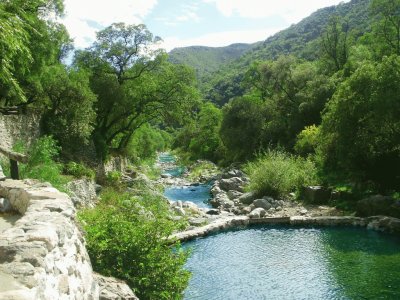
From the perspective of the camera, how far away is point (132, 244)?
27.4 ft

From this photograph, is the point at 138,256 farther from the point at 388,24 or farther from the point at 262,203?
the point at 388,24

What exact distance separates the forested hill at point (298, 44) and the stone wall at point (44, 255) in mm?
61135

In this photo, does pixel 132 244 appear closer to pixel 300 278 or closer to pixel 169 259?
pixel 169 259

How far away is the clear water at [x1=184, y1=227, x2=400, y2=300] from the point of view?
37.1ft

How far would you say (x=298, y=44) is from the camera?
→ 116125 mm

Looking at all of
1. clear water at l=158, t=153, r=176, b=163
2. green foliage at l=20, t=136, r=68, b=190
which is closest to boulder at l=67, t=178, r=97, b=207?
green foliage at l=20, t=136, r=68, b=190

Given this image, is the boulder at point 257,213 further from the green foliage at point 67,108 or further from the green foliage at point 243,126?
the green foliage at point 243,126

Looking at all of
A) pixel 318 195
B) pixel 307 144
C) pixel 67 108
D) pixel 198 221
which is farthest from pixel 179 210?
pixel 307 144

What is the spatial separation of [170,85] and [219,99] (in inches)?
2475

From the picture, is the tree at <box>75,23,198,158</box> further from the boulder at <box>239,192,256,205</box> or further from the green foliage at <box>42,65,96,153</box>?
the boulder at <box>239,192,256,205</box>

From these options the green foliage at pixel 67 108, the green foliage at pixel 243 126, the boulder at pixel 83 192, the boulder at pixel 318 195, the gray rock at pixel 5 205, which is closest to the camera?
the gray rock at pixel 5 205

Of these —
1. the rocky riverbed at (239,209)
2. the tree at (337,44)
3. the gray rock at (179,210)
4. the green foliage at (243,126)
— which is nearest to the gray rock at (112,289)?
the rocky riverbed at (239,209)

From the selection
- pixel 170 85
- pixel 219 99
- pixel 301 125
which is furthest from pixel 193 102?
pixel 219 99

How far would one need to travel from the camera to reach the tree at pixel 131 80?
2598 centimetres
